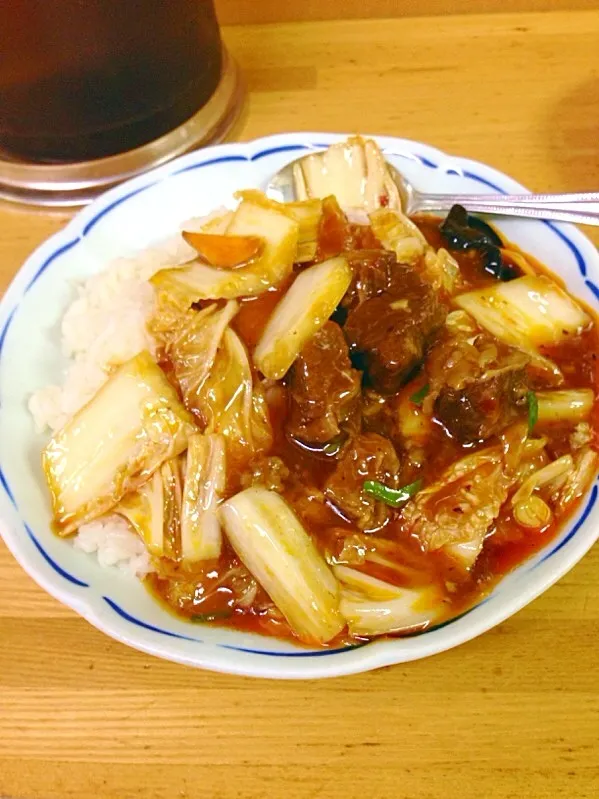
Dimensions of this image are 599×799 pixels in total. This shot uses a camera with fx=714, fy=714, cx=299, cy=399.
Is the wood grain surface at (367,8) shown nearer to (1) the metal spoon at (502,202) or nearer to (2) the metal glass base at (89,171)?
(2) the metal glass base at (89,171)

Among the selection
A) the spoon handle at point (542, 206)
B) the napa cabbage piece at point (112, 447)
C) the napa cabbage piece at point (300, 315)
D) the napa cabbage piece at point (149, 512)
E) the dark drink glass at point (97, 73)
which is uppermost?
the dark drink glass at point (97, 73)

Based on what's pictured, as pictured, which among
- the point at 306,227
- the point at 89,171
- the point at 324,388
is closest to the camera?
the point at 324,388

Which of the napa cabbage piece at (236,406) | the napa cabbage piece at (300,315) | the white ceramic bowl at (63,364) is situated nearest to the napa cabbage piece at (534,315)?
the white ceramic bowl at (63,364)

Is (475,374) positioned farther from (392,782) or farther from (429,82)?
(429,82)

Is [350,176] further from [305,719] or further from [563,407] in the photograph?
[305,719]

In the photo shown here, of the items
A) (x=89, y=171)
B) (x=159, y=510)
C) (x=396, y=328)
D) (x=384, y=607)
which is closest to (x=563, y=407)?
(x=396, y=328)

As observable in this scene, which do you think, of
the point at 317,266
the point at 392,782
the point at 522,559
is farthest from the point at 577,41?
the point at 392,782
